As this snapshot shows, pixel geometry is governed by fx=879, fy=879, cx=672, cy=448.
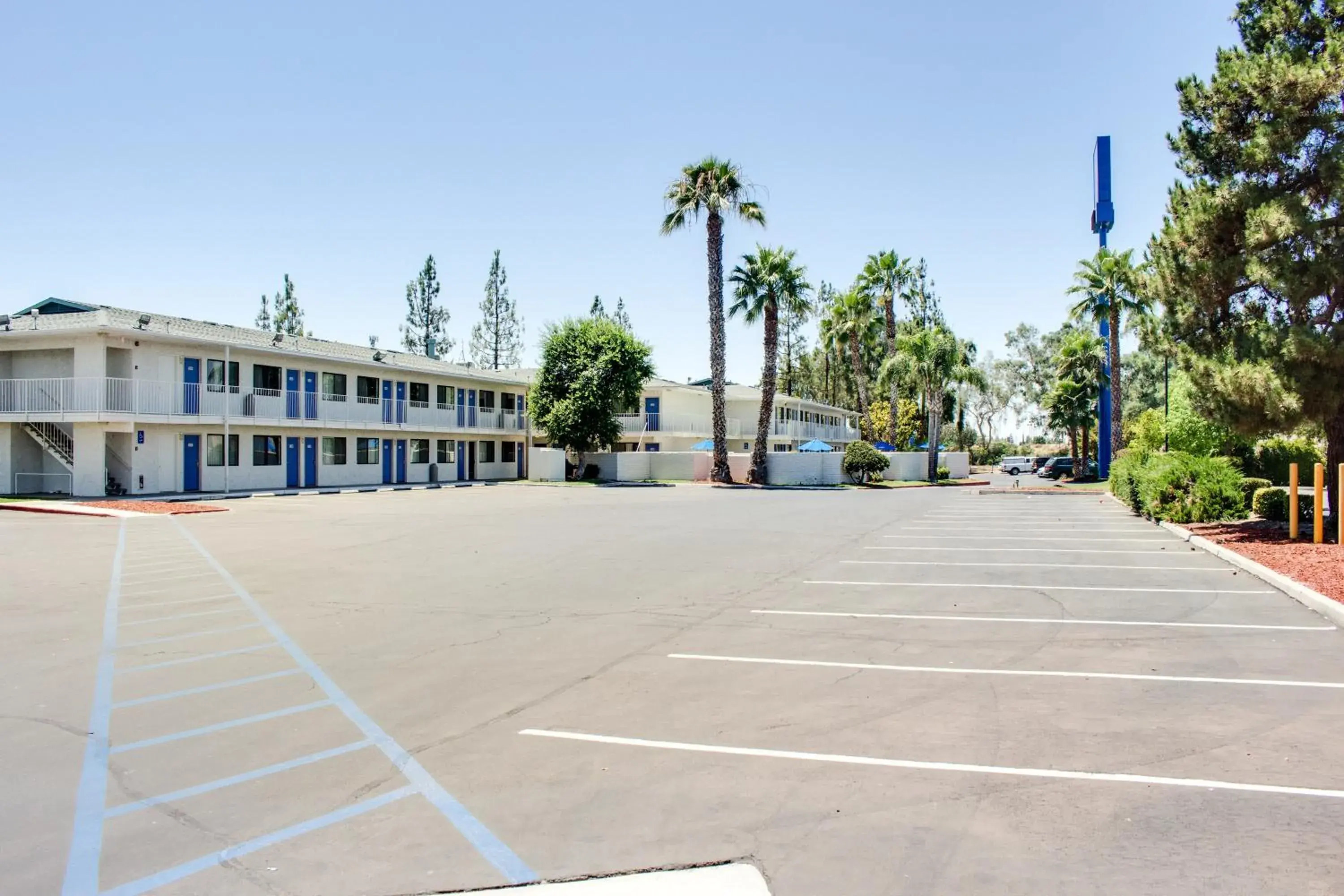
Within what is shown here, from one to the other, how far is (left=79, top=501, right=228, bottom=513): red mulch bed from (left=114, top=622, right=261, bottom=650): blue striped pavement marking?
18.6 m

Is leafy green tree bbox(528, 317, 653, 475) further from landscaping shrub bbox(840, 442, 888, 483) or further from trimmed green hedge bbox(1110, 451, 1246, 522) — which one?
trimmed green hedge bbox(1110, 451, 1246, 522)

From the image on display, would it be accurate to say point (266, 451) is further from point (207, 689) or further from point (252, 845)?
point (252, 845)

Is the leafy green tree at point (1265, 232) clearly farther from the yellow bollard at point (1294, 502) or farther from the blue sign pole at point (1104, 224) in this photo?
the blue sign pole at point (1104, 224)

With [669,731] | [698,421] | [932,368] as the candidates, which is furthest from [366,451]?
[669,731]

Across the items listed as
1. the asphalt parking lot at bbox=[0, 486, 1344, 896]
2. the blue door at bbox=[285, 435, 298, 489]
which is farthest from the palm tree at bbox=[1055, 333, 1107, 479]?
the asphalt parking lot at bbox=[0, 486, 1344, 896]

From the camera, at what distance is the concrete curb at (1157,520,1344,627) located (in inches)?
385

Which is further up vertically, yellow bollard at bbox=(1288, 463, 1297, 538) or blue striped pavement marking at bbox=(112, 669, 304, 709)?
yellow bollard at bbox=(1288, 463, 1297, 538)

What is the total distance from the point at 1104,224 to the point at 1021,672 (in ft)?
152

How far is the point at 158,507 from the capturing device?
2661cm

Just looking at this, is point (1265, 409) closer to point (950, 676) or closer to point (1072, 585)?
point (1072, 585)

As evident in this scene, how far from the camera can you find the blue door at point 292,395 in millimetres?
37594

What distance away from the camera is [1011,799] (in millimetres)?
4738

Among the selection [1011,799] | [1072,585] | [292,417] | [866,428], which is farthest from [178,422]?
[866,428]

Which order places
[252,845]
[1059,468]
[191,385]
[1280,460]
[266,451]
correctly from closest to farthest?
[252,845]
[191,385]
[1280,460]
[266,451]
[1059,468]
